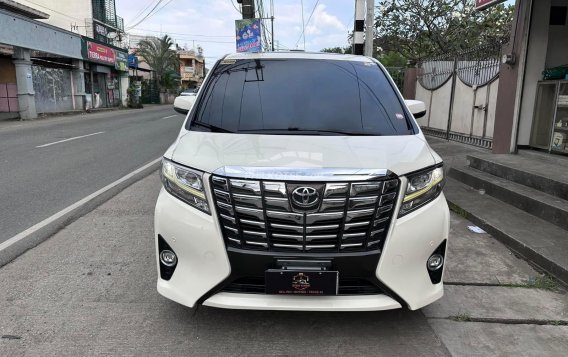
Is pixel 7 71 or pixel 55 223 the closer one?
pixel 55 223

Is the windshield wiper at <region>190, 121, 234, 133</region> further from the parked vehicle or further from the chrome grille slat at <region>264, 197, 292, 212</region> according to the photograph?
the chrome grille slat at <region>264, 197, 292, 212</region>

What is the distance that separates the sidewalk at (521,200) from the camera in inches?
177

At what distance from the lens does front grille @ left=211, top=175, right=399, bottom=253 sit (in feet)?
8.73

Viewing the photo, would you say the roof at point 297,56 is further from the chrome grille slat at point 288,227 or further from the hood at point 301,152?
the chrome grille slat at point 288,227

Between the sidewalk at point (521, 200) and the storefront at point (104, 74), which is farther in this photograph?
the storefront at point (104, 74)

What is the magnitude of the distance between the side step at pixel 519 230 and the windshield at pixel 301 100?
6.29ft

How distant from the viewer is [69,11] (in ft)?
120

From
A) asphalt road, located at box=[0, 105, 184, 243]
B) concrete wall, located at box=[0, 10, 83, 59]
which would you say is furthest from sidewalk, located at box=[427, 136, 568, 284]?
concrete wall, located at box=[0, 10, 83, 59]

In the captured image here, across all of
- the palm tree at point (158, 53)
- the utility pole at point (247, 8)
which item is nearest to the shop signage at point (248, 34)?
the utility pole at point (247, 8)

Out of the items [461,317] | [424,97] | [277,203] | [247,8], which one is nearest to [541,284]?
[461,317]

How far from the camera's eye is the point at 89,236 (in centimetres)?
497

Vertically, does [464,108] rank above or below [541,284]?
above

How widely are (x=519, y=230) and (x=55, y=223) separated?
5161mm

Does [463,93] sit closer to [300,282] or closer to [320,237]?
[320,237]
